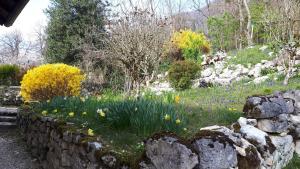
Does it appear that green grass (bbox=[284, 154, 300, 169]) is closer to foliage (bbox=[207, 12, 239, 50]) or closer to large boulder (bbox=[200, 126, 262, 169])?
large boulder (bbox=[200, 126, 262, 169])

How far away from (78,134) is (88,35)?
516 inches

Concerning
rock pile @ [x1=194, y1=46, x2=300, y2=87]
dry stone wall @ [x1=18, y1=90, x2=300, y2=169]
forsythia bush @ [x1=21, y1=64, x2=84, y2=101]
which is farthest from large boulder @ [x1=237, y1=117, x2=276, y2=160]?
forsythia bush @ [x1=21, y1=64, x2=84, y2=101]

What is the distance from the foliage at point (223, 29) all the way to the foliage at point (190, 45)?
327 cm

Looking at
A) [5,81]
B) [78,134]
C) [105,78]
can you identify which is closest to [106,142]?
[78,134]

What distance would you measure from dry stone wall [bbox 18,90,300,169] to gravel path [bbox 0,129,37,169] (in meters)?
0.29

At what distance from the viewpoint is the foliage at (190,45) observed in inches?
712

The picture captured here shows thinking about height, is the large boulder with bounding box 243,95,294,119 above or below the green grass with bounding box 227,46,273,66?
below

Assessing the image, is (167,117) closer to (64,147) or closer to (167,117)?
(167,117)

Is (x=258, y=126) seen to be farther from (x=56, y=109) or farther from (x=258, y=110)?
(x=56, y=109)

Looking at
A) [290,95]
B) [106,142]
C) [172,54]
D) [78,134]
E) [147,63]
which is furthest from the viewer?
[172,54]

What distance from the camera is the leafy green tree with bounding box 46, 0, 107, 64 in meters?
17.7

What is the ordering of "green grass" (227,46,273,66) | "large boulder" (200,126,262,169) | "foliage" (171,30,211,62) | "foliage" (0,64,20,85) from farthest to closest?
"foliage" (171,30,211,62), "foliage" (0,64,20,85), "green grass" (227,46,273,66), "large boulder" (200,126,262,169)

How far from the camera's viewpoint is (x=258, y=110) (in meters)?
5.23

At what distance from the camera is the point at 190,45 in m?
18.3
